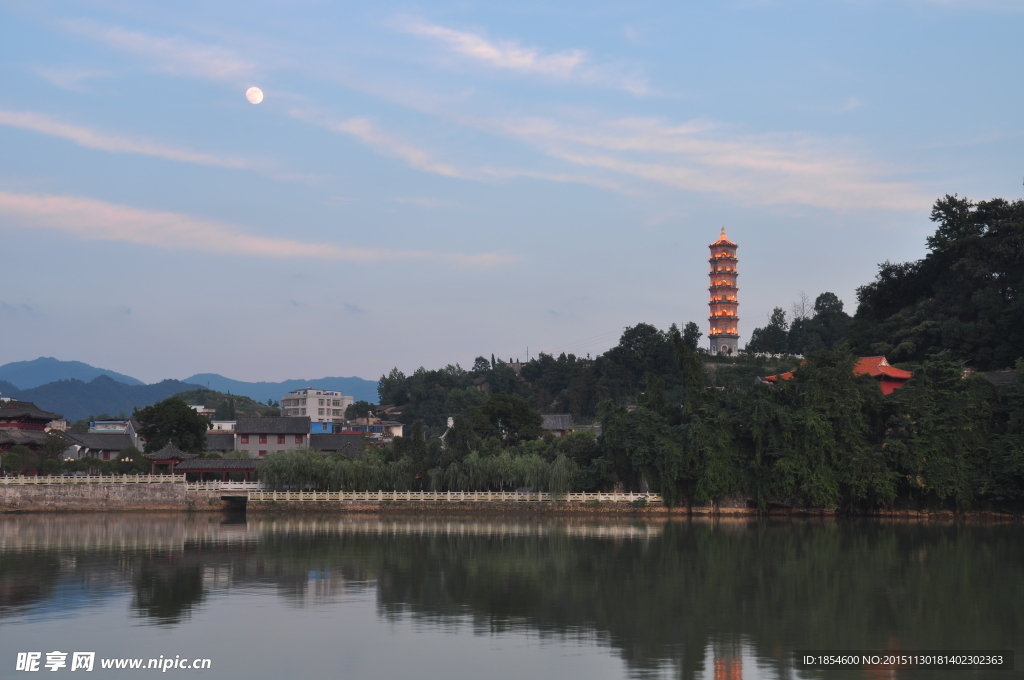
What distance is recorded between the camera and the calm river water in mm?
18406

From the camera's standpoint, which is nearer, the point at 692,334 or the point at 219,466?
the point at 219,466

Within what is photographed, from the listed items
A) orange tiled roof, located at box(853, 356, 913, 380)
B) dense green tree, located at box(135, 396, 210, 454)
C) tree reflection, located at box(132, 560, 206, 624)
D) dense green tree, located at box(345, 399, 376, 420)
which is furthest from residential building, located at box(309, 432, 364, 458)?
dense green tree, located at box(345, 399, 376, 420)

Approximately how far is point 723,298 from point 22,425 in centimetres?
6820

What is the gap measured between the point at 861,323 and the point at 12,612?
213 feet

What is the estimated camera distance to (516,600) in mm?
24219

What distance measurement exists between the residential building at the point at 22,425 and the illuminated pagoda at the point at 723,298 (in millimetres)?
63904

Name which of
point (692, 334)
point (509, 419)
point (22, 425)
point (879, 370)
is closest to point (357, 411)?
point (692, 334)

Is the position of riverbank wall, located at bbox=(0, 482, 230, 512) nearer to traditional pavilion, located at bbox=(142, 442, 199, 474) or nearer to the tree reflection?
traditional pavilion, located at bbox=(142, 442, 199, 474)

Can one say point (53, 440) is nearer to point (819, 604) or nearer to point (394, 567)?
point (394, 567)

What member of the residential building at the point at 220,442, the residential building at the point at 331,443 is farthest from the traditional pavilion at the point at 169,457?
the residential building at the point at 220,442

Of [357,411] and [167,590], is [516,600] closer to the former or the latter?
[167,590]

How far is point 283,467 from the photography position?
52.4 meters

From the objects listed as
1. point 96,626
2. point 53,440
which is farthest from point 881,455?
point 53,440

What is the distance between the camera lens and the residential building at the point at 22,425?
62562mm
